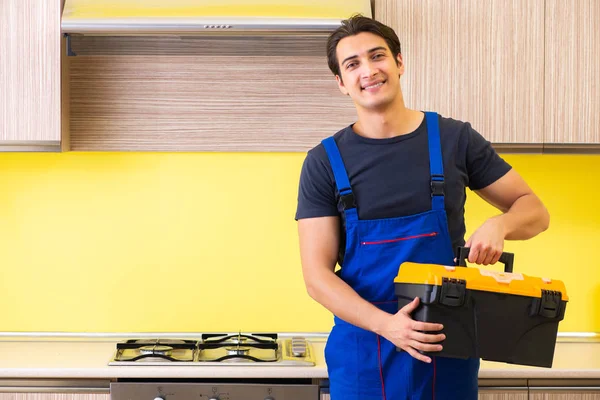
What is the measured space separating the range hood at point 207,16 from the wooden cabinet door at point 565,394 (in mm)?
→ 1246

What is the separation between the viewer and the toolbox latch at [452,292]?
1.37 metres

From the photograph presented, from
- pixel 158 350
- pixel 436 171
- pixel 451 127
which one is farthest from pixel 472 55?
pixel 158 350

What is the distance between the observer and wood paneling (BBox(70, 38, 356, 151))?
254cm

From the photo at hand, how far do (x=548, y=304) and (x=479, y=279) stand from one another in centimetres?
15

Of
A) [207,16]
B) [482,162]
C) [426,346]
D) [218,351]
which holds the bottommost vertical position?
[218,351]

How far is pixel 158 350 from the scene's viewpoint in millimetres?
2266

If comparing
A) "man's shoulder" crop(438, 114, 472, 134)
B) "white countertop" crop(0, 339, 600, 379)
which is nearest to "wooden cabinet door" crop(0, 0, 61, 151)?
"white countertop" crop(0, 339, 600, 379)

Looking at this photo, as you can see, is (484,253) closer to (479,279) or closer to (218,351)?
(479,279)

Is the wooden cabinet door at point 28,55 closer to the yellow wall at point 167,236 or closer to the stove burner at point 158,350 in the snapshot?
the yellow wall at point 167,236

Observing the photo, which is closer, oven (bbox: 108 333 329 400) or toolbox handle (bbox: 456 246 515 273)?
toolbox handle (bbox: 456 246 515 273)

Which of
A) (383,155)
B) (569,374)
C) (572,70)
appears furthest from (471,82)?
(569,374)

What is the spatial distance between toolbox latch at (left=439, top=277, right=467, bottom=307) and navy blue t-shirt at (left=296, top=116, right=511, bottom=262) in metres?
0.25

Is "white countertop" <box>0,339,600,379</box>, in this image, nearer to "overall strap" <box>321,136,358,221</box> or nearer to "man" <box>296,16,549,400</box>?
"man" <box>296,16,549,400</box>

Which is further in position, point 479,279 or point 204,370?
point 204,370
